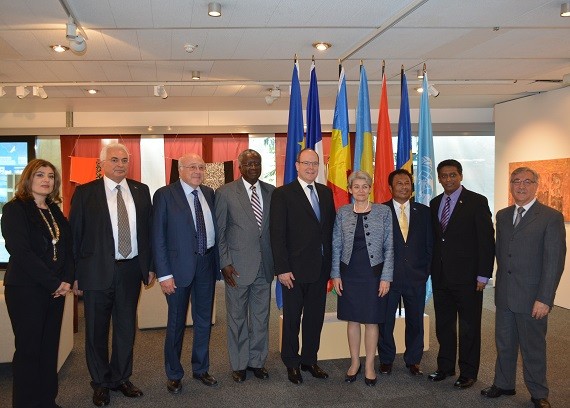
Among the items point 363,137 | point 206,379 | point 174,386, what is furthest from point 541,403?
point 363,137

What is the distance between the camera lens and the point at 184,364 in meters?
4.42

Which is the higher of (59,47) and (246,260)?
(59,47)

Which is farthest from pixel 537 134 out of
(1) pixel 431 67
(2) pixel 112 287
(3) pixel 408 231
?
(2) pixel 112 287

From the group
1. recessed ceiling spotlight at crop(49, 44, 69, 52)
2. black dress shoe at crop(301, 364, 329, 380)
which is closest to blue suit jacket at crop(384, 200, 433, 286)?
black dress shoe at crop(301, 364, 329, 380)

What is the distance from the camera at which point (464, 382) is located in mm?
3805

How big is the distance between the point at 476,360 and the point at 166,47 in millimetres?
3905

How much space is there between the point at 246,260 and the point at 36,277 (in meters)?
1.45

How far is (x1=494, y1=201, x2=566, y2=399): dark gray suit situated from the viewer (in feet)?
10.7

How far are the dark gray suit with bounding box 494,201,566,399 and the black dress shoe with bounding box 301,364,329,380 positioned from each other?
4.31ft

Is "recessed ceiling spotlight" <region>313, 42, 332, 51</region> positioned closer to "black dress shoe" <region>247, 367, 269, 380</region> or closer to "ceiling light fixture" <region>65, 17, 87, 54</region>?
"ceiling light fixture" <region>65, 17, 87, 54</region>

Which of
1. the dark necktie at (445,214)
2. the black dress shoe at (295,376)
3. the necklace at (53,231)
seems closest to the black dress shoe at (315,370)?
the black dress shoe at (295,376)

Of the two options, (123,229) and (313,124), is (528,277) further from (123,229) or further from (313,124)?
(123,229)

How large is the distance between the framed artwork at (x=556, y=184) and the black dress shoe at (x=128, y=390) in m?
5.95

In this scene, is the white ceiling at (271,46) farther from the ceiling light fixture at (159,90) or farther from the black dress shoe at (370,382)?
the black dress shoe at (370,382)
